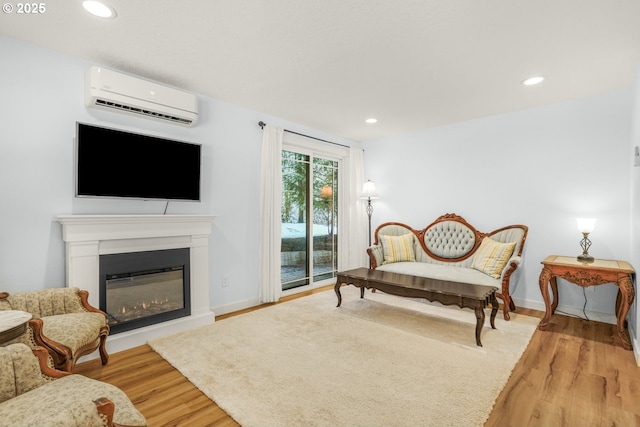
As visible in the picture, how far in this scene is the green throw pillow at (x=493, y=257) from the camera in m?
3.73

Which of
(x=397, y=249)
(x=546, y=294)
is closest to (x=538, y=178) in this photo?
(x=546, y=294)

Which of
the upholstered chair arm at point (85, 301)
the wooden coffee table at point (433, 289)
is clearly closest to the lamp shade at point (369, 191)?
the wooden coffee table at point (433, 289)

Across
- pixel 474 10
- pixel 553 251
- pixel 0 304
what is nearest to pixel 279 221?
pixel 0 304

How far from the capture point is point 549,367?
246 centimetres

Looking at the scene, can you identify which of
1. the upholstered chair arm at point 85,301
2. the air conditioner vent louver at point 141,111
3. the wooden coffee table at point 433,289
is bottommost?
the wooden coffee table at point 433,289

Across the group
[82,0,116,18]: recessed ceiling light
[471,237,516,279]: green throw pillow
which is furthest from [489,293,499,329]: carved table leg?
[82,0,116,18]: recessed ceiling light

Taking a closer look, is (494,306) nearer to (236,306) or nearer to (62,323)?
(236,306)

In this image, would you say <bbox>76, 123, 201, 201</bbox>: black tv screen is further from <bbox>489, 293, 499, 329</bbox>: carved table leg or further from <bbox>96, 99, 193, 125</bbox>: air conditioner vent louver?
<bbox>489, 293, 499, 329</bbox>: carved table leg

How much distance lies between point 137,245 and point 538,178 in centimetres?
→ 470

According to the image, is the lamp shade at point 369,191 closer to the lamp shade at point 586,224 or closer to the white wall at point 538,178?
the white wall at point 538,178

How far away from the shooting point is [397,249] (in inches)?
184

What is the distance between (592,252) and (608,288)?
0.41 meters

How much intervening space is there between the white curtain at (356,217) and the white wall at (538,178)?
81cm

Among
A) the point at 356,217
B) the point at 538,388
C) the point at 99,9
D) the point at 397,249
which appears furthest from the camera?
the point at 356,217
